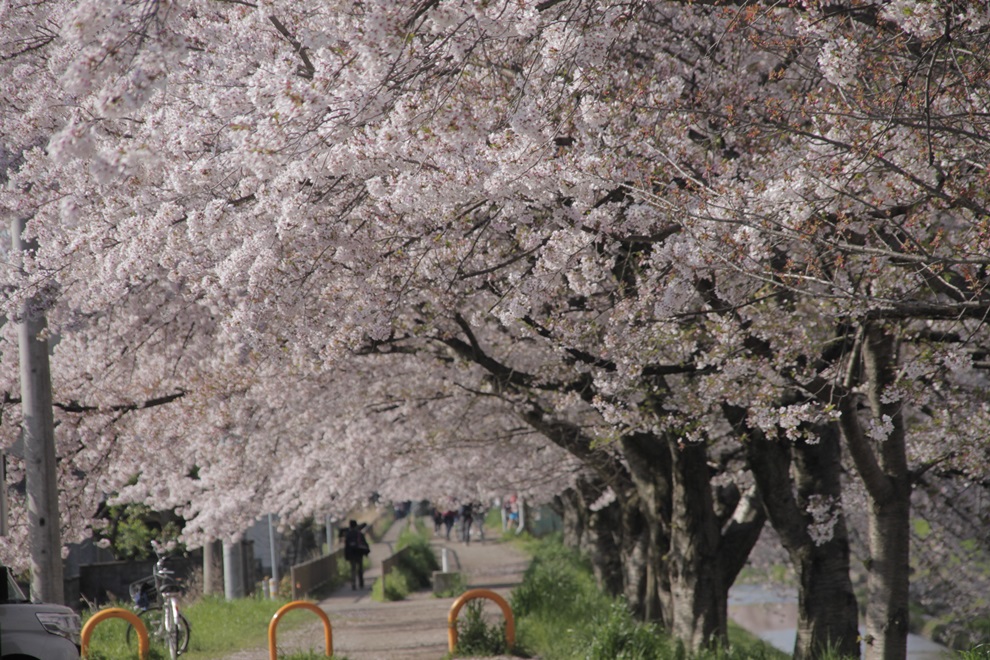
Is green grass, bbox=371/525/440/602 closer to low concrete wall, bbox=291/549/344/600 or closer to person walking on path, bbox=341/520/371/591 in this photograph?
person walking on path, bbox=341/520/371/591

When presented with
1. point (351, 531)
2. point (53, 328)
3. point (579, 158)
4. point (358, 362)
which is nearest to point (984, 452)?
point (579, 158)

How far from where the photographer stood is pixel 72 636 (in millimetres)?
8320

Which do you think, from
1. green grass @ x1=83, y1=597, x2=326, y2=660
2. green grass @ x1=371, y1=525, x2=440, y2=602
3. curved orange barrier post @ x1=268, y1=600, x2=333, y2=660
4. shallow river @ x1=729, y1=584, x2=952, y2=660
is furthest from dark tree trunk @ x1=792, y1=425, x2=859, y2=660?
shallow river @ x1=729, y1=584, x2=952, y2=660

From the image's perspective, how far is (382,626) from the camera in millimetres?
18281

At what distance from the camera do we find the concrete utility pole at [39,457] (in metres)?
9.69

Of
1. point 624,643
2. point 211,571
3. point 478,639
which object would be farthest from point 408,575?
point 624,643

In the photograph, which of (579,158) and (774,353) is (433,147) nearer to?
(579,158)

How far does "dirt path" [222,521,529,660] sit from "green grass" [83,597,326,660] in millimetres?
373

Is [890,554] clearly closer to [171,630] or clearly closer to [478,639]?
[478,639]

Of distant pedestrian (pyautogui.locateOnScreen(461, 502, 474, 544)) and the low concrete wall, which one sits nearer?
the low concrete wall

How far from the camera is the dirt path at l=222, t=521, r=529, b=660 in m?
14.3

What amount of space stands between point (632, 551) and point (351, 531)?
40.0 ft

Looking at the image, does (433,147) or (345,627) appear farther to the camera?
(345,627)

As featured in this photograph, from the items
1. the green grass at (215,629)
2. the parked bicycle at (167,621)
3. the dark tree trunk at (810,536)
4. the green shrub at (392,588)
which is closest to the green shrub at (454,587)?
the green shrub at (392,588)
